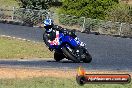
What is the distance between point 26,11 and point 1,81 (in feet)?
90.2

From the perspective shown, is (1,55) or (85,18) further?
(85,18)

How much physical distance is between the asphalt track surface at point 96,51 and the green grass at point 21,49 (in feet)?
8.03

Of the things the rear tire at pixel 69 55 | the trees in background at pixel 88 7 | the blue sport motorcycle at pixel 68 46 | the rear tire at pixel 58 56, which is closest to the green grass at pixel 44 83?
the blue sport motorcycle at pixel 68 46

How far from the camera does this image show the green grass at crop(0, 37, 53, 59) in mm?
25797

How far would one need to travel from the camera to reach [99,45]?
3159cm

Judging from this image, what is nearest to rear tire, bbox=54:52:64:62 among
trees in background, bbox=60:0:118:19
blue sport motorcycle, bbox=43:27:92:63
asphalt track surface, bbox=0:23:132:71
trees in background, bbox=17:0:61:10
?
asphalt track surface, bbox=0:23:132:71

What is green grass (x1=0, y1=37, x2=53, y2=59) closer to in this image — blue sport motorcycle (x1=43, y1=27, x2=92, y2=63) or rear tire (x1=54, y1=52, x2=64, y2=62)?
rear tire (x1=54, y1=52, x2=64, y2=62)

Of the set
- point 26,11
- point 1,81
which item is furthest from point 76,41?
point 26,11

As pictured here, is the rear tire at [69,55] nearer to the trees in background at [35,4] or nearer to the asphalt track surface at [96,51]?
the asphalt track surface at [96,51]

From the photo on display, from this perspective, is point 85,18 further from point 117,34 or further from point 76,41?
point 76,41

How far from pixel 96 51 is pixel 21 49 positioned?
4762 mm

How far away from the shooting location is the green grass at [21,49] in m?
25.8

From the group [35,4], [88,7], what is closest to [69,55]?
[88,7]

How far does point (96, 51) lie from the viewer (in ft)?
92.5
